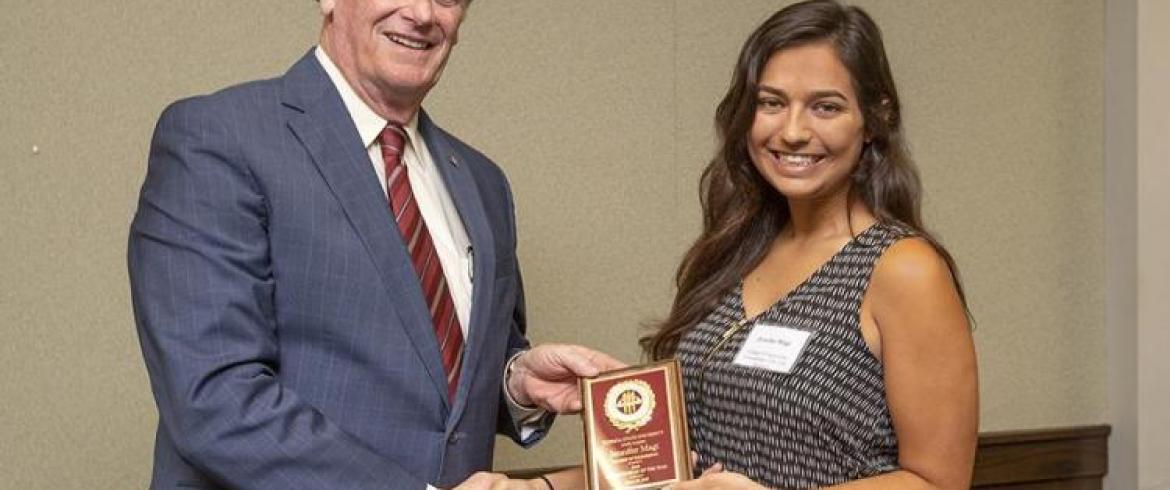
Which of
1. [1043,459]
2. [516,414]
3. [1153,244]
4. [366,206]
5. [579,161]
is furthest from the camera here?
[1043,459]

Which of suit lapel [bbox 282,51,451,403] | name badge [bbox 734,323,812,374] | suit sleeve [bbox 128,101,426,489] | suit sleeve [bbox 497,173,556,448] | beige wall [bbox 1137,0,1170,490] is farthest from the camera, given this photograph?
beige wall [bbox 1137,0,1170,490]

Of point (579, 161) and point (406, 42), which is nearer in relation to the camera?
point (406, 42)

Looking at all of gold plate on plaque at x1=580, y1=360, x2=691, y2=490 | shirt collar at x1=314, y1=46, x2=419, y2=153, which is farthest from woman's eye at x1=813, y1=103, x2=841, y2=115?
shirt collar at x1=314, y1=46, x2=419, y2=153

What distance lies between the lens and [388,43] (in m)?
2.27

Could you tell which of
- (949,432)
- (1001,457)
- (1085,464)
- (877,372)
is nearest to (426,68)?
(877,372)

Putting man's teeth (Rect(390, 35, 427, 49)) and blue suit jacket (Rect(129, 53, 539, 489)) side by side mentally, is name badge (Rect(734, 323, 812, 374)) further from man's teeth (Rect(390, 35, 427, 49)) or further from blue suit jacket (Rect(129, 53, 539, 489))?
man's teeth (Rect(390, 35, 427, 49))

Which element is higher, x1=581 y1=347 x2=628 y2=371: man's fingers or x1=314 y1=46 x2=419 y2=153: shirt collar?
x1=314 y1=46 x2=419 y2=153: shirt collar

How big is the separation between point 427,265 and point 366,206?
14cm

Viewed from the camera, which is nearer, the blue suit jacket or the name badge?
the blue suit jacket

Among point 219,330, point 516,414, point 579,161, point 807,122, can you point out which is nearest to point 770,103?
point 807,122

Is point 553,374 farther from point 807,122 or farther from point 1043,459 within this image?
point 1043,459

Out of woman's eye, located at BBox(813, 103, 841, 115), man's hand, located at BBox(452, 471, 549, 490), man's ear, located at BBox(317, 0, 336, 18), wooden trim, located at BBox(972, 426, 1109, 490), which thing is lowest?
wooden trim, located at BBox(972, 426, 1109, 490)

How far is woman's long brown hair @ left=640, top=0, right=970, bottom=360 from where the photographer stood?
7.69 feet

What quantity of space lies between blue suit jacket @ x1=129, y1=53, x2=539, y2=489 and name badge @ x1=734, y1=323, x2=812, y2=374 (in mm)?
452
